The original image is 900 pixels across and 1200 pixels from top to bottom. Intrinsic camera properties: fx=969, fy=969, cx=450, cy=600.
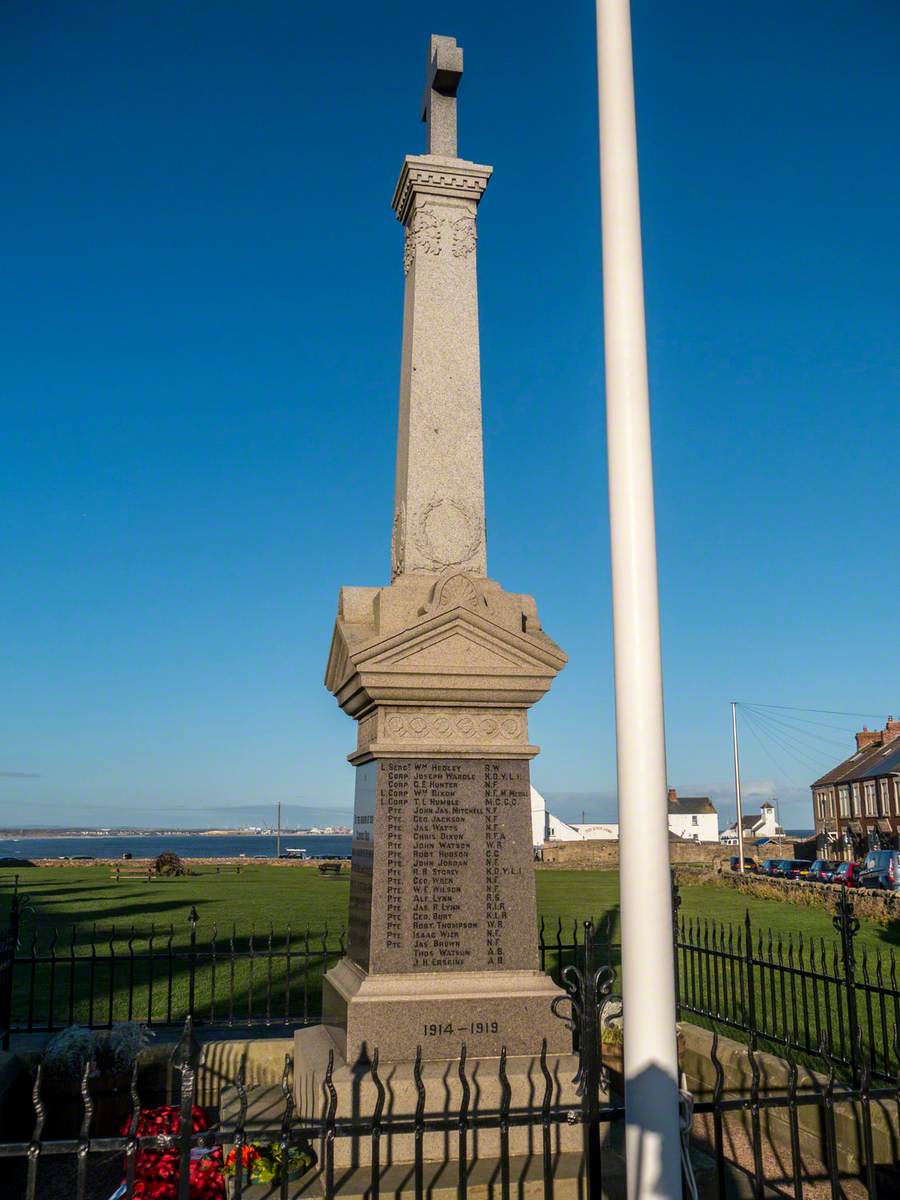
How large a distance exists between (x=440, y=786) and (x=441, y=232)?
4446 millimetres

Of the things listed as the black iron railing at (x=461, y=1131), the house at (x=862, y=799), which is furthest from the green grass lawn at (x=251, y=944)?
the house at (x=862, y=799)

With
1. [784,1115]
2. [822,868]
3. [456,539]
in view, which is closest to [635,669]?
[456,539]

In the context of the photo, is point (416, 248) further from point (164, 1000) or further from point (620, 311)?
point (164, 1000)

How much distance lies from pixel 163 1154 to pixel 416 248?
6510 millimetres

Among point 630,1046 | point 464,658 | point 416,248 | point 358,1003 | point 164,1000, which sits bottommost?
point 164,1000

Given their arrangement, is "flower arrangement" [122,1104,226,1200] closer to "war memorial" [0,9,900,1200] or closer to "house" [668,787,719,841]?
"war memorial" [0,9,900,1200]

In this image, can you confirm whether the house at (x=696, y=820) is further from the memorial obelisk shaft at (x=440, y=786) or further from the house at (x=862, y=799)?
the memorial obelisk shaft at (x=440, y=786)

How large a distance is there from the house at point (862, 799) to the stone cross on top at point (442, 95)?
168 feet

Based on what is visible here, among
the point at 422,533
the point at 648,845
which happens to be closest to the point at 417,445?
the point at 422,533

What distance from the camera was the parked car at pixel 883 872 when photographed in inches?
1173

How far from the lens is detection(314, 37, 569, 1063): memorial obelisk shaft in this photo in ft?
20.0

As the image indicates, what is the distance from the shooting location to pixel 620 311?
3.86 m

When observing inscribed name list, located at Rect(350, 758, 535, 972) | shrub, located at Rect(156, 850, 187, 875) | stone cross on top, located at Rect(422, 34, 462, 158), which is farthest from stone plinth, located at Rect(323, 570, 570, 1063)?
shrub, located at Rect(156, 850, 187, 875)

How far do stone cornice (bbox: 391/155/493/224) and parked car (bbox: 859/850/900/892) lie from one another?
86.6 feet
